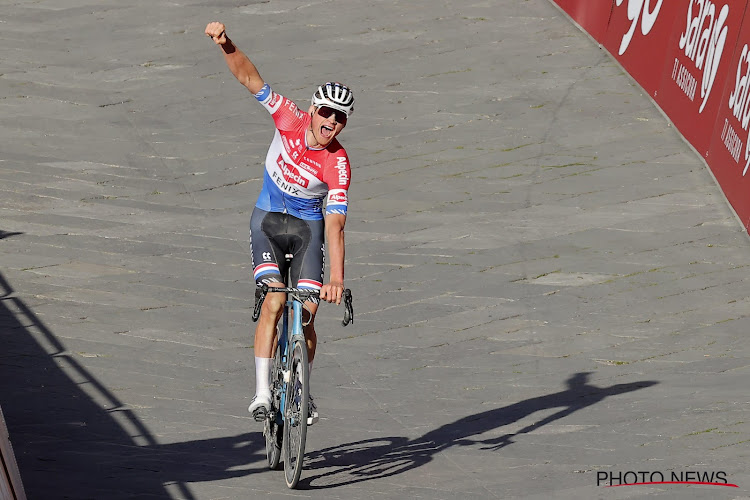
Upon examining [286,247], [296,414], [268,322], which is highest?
[286,247]

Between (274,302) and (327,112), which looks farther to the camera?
(274,302)

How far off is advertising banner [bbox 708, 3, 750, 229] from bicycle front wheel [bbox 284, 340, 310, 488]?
19.6 ft

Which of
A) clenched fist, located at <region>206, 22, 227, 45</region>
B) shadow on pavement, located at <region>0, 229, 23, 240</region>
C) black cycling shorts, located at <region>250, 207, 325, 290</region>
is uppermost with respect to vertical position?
clenched fist, located at <region>206, 22, 227, 45</region>

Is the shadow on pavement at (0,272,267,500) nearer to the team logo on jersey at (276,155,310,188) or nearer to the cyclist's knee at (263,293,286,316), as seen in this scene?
the cyclist's knee at (263,293,286,316)

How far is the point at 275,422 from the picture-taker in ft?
24.1

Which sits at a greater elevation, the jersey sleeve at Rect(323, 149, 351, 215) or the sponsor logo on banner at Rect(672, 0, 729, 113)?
the jersey sleeve at Rect(323, 149, 351, 215)

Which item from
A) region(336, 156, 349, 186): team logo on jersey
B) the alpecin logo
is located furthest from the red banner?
region(336, 156, 349, 186): team logo on jersey

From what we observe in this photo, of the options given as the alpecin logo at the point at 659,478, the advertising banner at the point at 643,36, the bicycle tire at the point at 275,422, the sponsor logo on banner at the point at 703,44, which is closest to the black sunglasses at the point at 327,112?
the bicycle tire at the point at 275,422

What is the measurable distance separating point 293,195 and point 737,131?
5932mm

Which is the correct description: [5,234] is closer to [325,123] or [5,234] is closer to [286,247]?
[286,247]

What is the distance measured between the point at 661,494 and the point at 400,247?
4642mm

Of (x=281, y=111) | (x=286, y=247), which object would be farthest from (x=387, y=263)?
(x=281, y=111)

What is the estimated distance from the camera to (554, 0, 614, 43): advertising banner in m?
15.8

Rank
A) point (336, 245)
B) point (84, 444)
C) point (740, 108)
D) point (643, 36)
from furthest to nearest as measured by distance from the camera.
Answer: point (643, 36)
point (740, 108)
point (84, 444)
point (336, 245)
